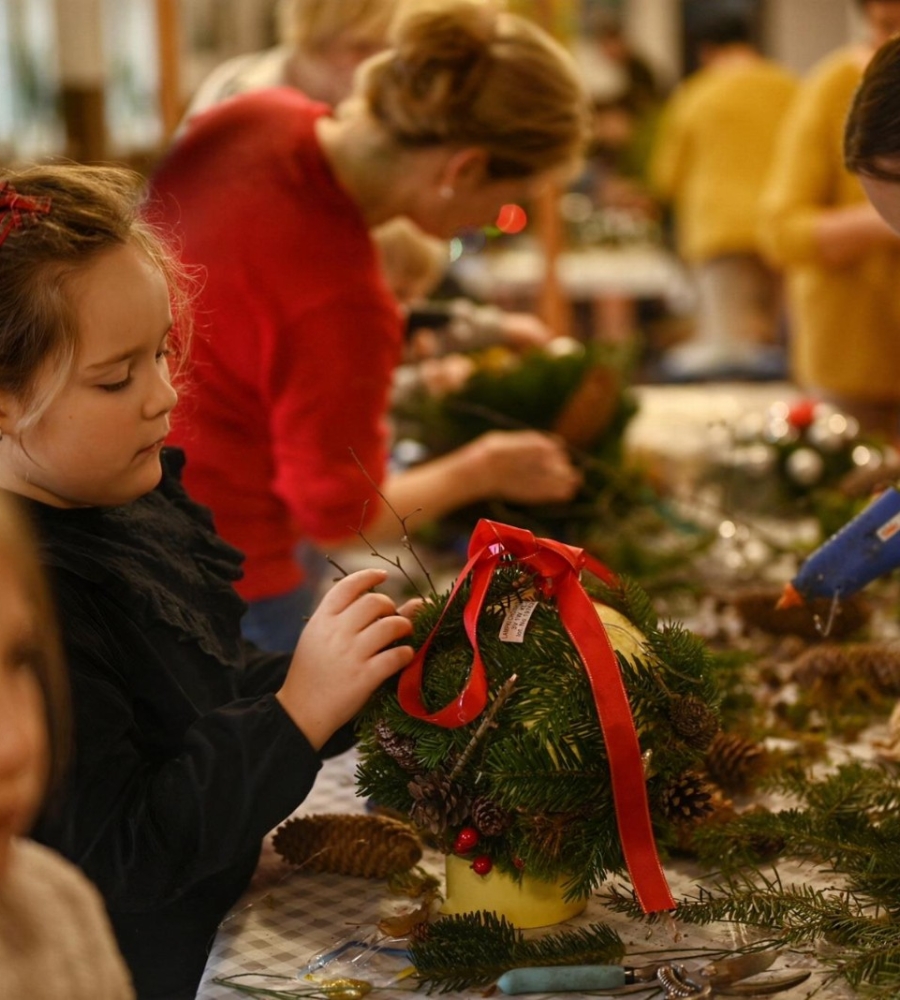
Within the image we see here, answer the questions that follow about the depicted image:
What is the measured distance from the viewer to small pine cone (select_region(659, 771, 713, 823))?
889mm

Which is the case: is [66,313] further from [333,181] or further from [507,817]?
[333,181]

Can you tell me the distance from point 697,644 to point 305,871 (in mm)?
356

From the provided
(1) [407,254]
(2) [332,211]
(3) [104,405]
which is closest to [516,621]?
(3) [104,405]

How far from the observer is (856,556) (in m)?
1.13

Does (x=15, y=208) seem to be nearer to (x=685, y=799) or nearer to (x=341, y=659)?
(x=341, y=659)

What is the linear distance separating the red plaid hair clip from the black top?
18 cm

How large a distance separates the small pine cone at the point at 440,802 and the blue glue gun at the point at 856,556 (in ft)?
1.43

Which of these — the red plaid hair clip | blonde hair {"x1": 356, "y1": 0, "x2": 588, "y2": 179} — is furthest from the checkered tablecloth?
blonde hair {"x1": 356, "y1": 0, "x2": 588, "y2": 179}

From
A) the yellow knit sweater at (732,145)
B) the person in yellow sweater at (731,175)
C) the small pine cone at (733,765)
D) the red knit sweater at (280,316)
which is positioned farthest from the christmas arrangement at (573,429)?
the yellow knit sweater at (732,145)

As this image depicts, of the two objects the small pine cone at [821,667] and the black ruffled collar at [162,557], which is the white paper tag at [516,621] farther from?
the small pine cone at [821,667]

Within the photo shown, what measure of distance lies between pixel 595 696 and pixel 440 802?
122 millimetres

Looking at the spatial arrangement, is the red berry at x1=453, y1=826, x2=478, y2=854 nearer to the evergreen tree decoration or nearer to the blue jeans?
the evergreen tree decoration

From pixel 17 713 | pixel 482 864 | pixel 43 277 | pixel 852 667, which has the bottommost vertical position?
pixel 852 667

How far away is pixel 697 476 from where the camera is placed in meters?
2.12
